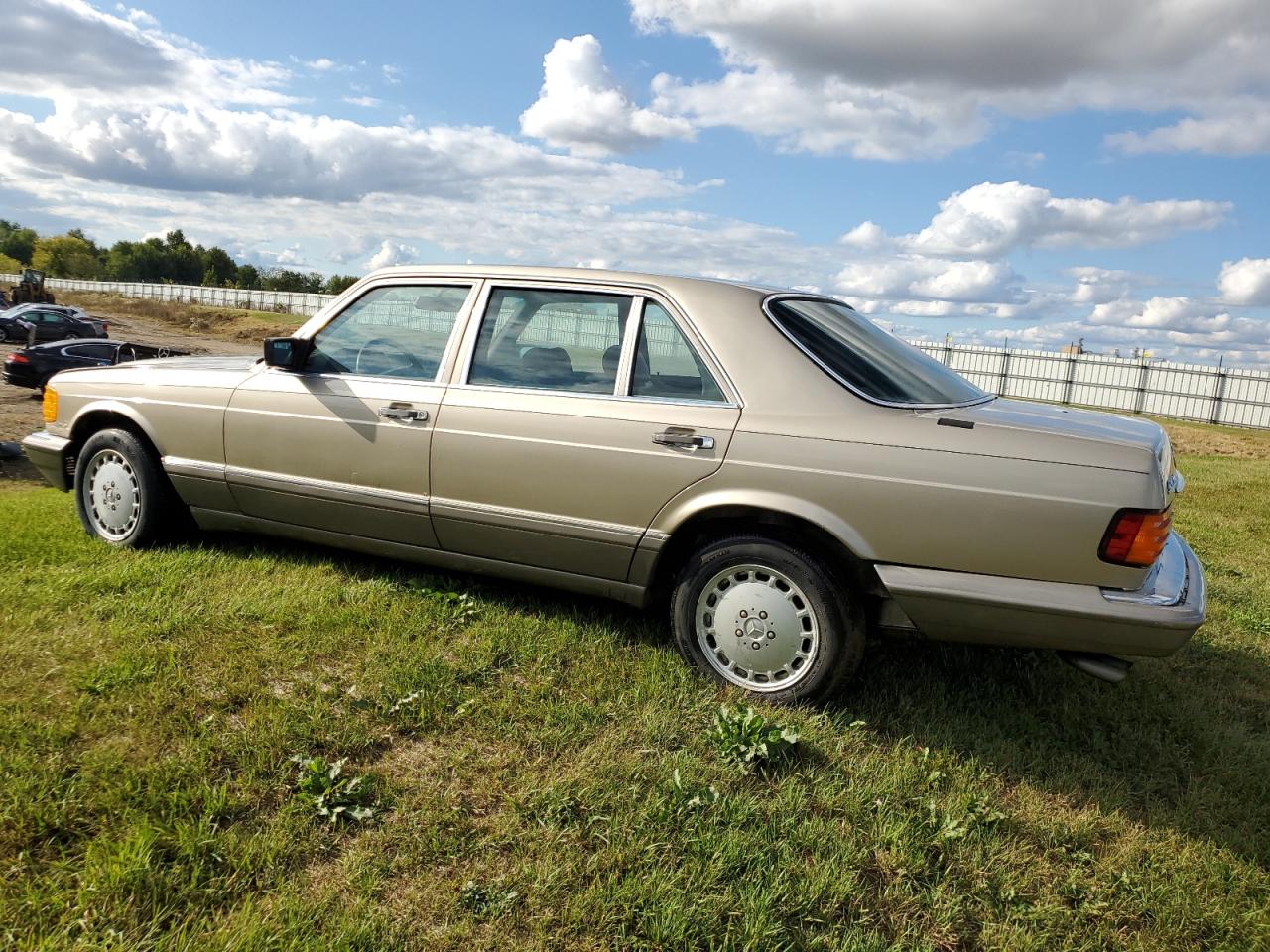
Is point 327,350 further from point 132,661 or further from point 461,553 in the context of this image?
point 132,661

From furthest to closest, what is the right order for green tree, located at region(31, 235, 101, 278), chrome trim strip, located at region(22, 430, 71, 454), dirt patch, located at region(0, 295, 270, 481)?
1. green tree, located at region(31, 235, 101, 278)
2. dirt patch, located at region(0, 295, 270, 481)
3. chrome trim strip, located at region(22, 430, 71, 454)

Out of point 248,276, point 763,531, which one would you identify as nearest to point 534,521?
point 763,531

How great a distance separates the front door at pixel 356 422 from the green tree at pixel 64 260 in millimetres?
145297

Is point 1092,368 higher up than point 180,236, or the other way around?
point 180,236

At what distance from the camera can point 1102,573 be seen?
9.40 feet

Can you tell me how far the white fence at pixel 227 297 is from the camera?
56.8 metres

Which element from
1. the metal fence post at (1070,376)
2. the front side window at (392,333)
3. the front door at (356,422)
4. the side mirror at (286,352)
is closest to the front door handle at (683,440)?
the front door at (356,422)

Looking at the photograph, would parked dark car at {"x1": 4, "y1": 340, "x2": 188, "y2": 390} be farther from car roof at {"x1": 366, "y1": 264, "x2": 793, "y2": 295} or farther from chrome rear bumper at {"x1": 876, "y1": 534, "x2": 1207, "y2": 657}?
chrome rear bumper at {"x1": 876, "y1": 534, "x2": 1207, "y2": 657}

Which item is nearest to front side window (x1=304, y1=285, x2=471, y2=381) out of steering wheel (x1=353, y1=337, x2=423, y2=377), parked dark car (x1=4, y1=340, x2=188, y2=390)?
steering wheel (x1=353, y1=337, x2=423, y2=377)

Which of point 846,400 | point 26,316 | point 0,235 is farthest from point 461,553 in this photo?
point 0,235

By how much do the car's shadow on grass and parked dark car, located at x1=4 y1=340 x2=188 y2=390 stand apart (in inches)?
603

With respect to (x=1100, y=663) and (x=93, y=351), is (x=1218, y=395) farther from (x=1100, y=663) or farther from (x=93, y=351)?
(x=93, y=351)

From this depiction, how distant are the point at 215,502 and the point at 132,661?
1316mm

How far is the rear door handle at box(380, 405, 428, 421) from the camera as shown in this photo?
393cm
